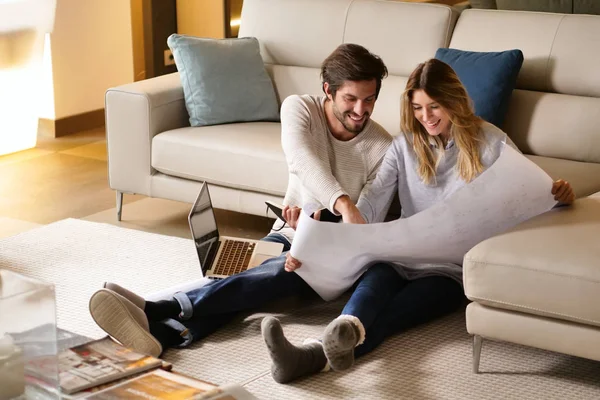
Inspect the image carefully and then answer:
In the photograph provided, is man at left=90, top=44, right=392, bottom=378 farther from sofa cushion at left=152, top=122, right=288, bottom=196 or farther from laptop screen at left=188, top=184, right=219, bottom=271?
sofa cushion at left=152, top=122, right=288, bottom=196

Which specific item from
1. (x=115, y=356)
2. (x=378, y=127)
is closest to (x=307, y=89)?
(x=378, y=127)

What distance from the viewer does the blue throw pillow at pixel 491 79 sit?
11.0ft

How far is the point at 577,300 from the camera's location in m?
2.29

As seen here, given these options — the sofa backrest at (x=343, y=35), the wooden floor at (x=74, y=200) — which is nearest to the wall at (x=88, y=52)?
the wooden floor at (x=74, y=200)

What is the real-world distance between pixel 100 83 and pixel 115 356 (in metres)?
3.76

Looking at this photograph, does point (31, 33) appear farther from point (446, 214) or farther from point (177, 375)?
point (177, 375)

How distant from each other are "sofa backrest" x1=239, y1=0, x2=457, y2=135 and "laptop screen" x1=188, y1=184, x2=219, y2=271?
951mm

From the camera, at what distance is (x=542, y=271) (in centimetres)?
232

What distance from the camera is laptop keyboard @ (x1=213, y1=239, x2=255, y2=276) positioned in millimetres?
2984

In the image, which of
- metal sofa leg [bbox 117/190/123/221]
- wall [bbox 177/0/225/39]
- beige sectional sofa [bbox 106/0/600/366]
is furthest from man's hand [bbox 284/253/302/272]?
wall [bbox 177/0/225/39]

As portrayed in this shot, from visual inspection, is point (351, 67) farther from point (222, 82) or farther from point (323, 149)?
point (222, 82)

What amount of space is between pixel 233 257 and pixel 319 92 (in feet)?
3.64

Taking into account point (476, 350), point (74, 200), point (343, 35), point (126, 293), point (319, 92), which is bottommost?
point (74, 200)

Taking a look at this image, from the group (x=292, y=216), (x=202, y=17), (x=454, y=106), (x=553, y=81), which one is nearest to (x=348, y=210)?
(x=292, y=216)
